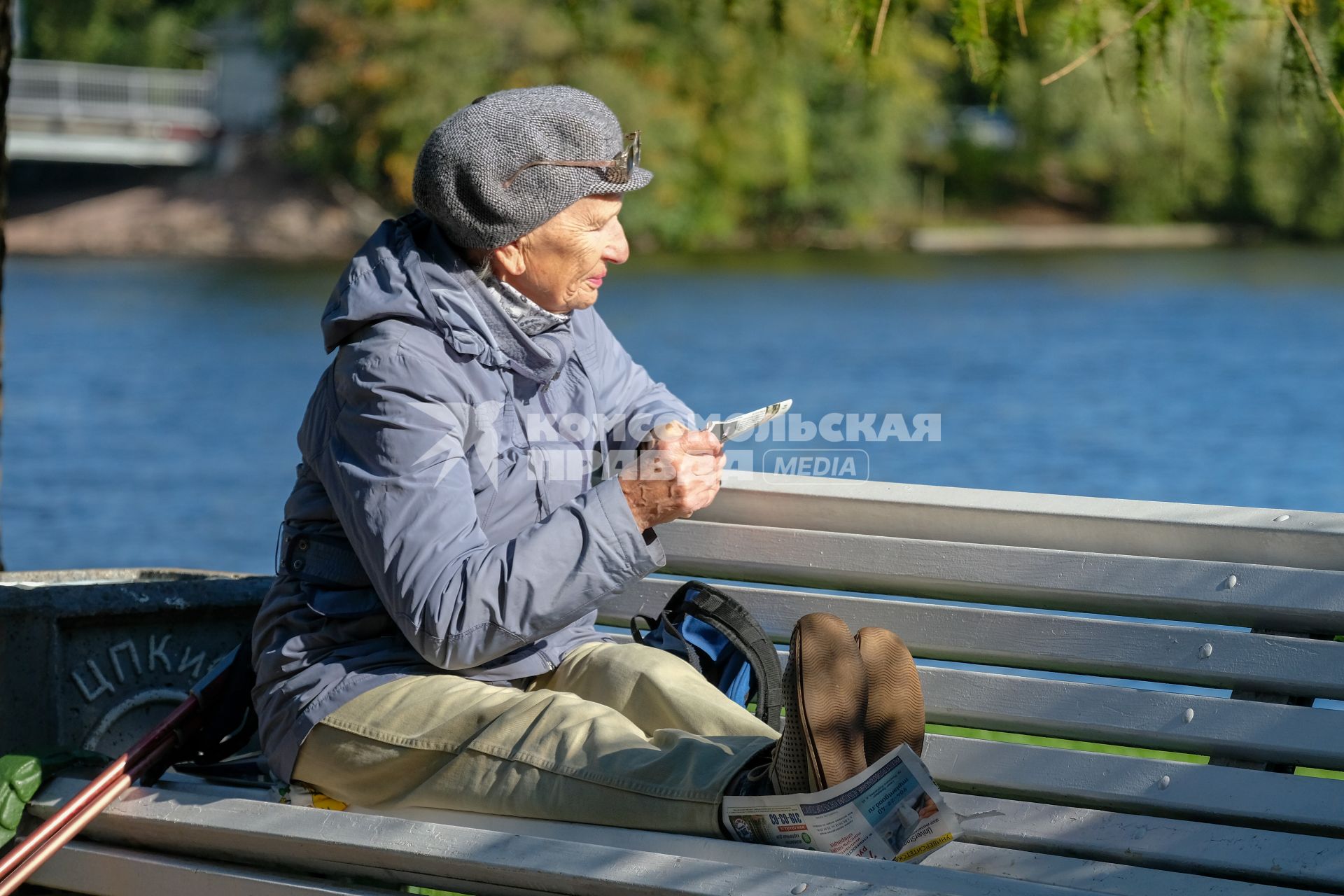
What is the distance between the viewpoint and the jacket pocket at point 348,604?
247cm

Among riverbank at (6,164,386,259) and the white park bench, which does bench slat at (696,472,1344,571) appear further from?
riverbank at (6,164,386,259)

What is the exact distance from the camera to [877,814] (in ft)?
6.92

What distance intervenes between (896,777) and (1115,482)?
1029cm

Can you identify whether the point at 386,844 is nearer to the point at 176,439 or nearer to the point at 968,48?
the point at 968,48

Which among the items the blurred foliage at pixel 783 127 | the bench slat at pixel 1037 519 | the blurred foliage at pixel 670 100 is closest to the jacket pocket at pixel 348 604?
the bench slat at pixel 1037 519

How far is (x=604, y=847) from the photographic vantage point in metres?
2.16

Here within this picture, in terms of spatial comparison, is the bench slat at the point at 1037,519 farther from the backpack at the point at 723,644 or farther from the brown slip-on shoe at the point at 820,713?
the brown slip-on shoe at the point at 820,713

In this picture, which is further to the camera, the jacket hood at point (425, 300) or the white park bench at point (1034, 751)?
the jacket hood at point (425, 300)

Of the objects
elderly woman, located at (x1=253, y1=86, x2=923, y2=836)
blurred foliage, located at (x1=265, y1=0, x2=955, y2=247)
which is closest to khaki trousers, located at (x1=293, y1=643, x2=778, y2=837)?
elderly woman, located at (x1=253, y1=86, x2=923, y2=836)

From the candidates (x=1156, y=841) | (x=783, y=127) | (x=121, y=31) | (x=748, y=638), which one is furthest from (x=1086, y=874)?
(x=121, y=31)

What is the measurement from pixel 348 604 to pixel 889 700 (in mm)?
855

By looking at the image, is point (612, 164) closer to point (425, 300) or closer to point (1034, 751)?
point (425, 300)

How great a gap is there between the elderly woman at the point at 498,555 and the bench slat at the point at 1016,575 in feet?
0.93

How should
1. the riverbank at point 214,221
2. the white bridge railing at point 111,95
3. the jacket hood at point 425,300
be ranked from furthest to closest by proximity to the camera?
the white bridge railing at point 111,95 → the riverbank at point 214,221 → the jacket hood at point 425,300
